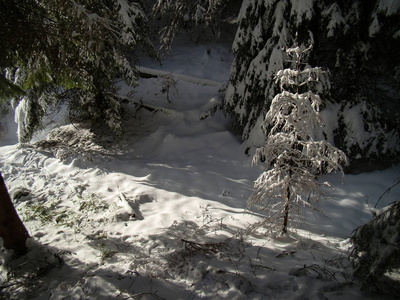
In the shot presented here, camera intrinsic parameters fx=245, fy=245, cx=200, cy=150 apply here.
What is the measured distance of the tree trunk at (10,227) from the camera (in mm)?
3512

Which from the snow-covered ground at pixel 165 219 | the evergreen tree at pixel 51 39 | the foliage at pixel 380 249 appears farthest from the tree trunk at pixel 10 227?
the foliage at pixel 380 249

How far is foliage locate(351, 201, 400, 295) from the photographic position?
2006 millimetres

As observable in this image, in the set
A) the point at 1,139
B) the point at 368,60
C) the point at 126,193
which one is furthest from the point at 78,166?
the point at 1,139

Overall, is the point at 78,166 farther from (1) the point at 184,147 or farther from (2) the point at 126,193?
(1) the point at 184,147

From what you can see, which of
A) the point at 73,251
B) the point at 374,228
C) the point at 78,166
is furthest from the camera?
the point at 78,166

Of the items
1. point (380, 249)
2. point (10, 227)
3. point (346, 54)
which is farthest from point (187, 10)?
point (380, 249)

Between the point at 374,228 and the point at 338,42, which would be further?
the point at 338,42

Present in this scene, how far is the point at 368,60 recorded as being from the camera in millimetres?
5270

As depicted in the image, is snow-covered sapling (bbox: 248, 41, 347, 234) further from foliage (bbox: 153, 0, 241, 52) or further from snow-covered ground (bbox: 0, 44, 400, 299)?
foliage (bbox: 153, 0, 241, 52)

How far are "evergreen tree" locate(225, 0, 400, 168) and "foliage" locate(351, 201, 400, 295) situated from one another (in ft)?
11.3

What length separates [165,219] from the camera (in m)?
4.65

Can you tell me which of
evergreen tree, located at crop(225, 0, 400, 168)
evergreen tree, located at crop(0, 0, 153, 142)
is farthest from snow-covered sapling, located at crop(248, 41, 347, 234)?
evergreen tree, located at crop(0, 0, 153, 142)

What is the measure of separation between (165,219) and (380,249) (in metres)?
3.40

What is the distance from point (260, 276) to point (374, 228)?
51.9 inches
